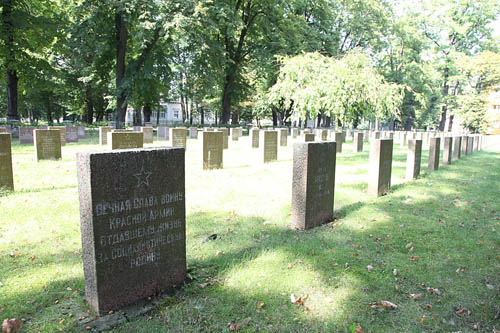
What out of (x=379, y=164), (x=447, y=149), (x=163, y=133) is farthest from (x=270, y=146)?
(x=163, y=133)

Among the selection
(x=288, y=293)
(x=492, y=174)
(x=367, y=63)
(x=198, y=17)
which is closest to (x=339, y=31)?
(x=198, y=17)

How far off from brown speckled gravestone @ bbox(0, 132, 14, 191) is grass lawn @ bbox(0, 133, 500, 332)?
0.26m

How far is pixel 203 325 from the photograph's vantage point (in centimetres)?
292

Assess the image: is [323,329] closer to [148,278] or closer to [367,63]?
[148,278]

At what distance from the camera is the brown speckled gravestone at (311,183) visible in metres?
5.18

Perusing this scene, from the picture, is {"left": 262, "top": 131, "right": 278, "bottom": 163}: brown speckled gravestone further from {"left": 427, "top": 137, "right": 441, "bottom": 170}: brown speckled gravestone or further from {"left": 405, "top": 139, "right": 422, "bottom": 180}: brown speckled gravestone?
{"left": 427, "top": 137, "right": 441, "bottom": 170}: brown speckled gravestone

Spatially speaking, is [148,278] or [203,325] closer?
[203,325]

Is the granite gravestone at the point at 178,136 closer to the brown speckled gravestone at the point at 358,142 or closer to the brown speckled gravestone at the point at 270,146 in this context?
the brown speckled gravestone at the point at 270,146

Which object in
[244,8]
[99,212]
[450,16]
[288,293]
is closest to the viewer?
[99,212]

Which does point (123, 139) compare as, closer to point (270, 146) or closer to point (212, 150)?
point (212, 150)

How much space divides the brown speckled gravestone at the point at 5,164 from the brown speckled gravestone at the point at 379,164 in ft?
25.7

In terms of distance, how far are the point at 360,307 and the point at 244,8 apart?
34819mm

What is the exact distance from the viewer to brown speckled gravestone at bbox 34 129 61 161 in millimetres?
→ 11547

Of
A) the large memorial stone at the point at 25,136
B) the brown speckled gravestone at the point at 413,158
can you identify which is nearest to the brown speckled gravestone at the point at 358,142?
the brown speckled gravestone at the point at 413,158
